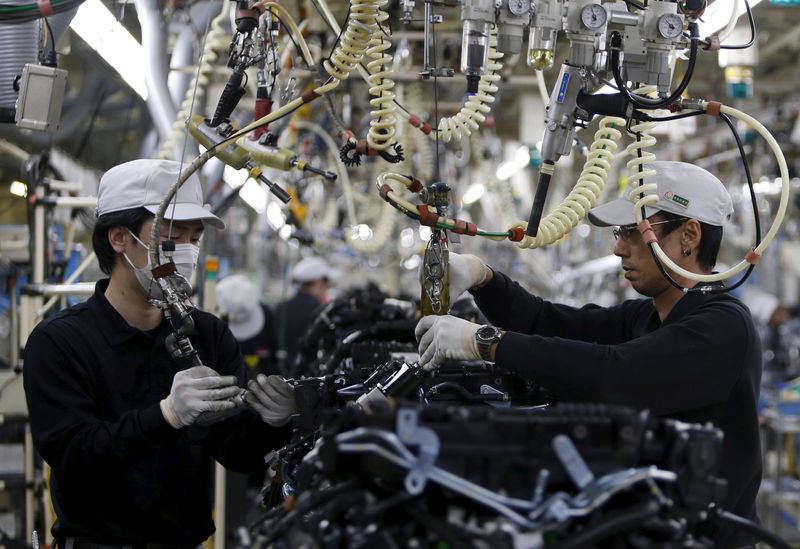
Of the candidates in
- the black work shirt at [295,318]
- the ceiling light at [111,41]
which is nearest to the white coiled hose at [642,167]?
the ceiling light at [111,41]

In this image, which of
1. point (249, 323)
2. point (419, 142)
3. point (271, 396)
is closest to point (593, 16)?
point (271, 396)

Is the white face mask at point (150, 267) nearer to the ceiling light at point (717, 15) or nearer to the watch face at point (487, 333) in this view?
the watch face at point (487, 333)

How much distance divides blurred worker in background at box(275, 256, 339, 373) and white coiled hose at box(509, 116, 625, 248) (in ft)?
13.5

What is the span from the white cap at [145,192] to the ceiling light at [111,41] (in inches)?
38.2

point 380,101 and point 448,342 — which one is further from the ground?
point 380,101

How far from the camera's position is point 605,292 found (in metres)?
9.76

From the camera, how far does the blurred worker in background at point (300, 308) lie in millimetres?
7062

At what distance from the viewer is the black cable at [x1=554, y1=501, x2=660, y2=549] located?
4.65 ft

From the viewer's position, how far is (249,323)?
21.7ft

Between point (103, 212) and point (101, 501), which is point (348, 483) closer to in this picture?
point (101, 501)

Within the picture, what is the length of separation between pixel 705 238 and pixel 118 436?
5.31 feet

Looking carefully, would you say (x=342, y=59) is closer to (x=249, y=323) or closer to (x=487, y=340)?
(x=487, y=340)

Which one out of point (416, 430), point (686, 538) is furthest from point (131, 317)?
point (686, 538)

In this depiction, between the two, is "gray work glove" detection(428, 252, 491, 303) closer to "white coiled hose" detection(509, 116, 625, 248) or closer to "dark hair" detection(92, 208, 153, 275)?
"white coiled hose" detection(509, 116, 625, 248)
